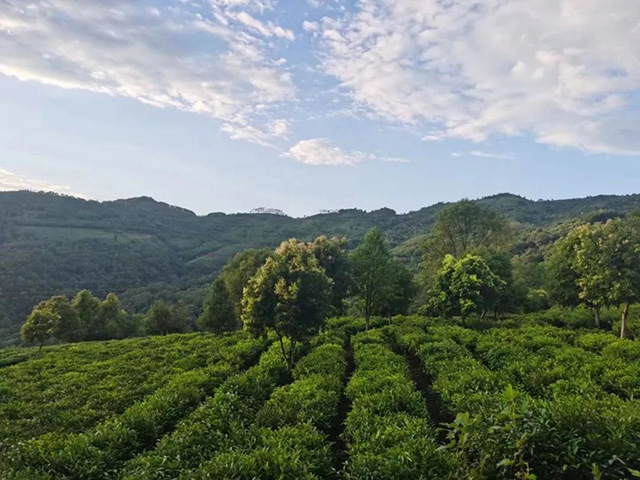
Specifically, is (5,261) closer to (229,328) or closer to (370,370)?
(229,328)

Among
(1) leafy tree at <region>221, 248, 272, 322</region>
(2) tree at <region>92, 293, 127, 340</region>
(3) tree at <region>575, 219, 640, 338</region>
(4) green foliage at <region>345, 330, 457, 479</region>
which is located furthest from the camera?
(2) tree at <region>92, 293, 127, 340</region>

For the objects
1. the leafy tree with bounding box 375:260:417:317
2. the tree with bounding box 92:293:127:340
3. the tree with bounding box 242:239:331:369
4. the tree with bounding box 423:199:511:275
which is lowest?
the tree with bounding box 92:293:127:340

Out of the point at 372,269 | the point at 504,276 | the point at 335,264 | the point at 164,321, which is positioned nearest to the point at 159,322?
the point at 164,321

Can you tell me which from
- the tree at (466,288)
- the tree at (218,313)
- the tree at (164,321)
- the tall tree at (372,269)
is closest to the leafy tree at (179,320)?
the tree at (164,321)

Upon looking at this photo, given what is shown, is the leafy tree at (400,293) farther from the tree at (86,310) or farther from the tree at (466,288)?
the tree at (86,310)

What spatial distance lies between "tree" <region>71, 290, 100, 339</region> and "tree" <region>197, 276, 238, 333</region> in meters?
21.3

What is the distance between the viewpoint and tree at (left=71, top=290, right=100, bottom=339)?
52719 millimetres

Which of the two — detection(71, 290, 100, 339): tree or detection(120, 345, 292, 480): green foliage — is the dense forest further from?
detection(71, 290, 100, 339): tree

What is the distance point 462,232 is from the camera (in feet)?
187

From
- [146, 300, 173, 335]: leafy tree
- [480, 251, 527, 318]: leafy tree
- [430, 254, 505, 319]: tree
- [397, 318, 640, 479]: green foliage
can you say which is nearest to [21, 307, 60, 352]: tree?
[146, 300, 173, 335]: leafy tree

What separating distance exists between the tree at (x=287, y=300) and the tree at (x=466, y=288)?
18138 millimetres

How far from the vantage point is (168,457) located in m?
10.4

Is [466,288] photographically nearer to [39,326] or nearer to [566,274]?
[566,274]

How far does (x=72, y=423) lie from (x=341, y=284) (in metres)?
23.5
